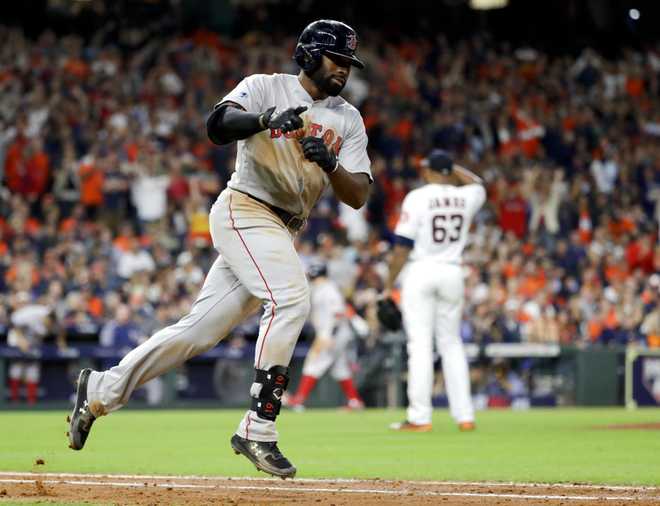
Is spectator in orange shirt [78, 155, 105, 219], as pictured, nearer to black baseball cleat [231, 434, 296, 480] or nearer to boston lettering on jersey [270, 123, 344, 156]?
boston lettering on jersey [270, 123, 344, 156]

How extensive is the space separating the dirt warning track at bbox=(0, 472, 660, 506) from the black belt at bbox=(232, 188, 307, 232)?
4.52 feet

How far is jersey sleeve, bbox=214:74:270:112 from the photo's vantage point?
662 centimetres

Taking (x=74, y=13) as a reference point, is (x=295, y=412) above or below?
below

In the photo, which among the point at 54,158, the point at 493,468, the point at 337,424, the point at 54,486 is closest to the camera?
the point at 54,486

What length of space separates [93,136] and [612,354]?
8.98m

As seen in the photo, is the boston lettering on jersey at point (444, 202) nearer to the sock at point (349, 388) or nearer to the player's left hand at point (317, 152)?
the player's left hand at point (317, 152)

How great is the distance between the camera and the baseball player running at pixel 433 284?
11938 mm

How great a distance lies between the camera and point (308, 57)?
6.88m

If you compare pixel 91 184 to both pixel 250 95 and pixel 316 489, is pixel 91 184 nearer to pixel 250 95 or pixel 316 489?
pixel 250 95

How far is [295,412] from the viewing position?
1686cm

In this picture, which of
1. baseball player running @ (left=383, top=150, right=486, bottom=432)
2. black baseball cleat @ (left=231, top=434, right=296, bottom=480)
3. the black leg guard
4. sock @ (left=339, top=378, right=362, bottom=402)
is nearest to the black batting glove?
the black leg guard

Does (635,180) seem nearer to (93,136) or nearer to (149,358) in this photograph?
(93,136)

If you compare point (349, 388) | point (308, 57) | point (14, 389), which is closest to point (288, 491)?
point (308, 57)

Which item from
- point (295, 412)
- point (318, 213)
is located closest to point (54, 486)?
point (295, 412)
